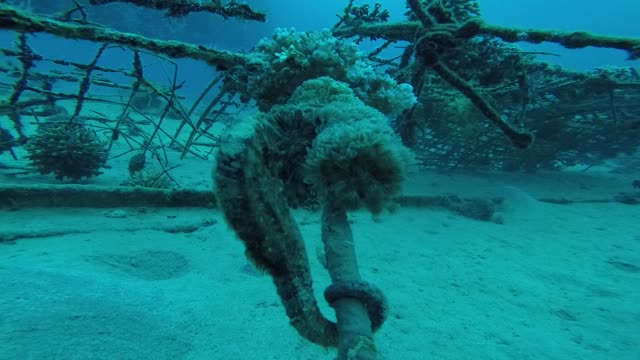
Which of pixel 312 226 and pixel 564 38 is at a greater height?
pixel 564 38

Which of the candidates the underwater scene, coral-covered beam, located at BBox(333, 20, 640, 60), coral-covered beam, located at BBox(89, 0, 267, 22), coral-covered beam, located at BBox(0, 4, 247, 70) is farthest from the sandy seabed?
coral-covered beam, located at BBox(333, 20, 640, 60)

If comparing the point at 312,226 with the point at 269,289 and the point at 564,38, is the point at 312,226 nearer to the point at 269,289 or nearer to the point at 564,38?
the point at 269,289

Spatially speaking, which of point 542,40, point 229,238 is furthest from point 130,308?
point 542,40

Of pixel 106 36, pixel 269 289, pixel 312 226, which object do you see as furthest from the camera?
pixel 312 226

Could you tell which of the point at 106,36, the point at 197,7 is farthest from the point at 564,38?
the point at 106,36

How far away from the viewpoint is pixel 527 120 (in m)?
8.67

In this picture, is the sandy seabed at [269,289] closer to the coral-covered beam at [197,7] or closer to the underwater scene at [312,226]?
the underwater scene at [312,226]

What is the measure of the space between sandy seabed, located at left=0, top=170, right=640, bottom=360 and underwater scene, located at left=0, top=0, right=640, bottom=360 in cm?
2

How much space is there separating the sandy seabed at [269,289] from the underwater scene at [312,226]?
0.02 meters

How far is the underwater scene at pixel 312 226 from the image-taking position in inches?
61.9

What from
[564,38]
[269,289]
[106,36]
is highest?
[564,38]

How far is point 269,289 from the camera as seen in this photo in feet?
11.3

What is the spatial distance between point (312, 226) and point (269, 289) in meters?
1.79

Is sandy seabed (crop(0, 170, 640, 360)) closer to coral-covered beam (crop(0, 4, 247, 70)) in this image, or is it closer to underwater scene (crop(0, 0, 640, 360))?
underwater scene (crop(0, 0, 640, 360))
